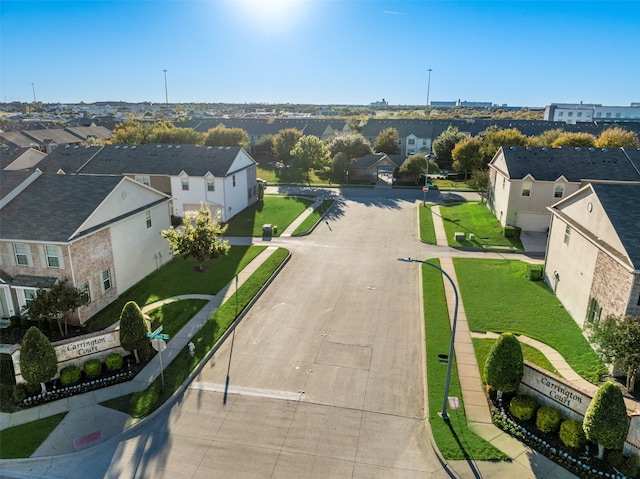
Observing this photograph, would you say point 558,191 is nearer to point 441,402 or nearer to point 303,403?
point 441,402

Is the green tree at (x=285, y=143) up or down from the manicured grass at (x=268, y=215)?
up

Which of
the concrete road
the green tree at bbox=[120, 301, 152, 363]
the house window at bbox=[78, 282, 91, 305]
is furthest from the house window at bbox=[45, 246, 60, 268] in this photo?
the concrete road

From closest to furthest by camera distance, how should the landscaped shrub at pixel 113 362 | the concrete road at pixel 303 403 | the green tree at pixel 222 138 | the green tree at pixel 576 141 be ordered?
the concrete road at pixel 303 403
the landscaped shrub at pixel 113 362
the green tree at pixel 576 141
the green tree at pixel 222 138

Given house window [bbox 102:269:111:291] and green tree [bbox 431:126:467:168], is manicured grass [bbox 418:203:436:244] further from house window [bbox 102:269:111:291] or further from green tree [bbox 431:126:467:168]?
green tree [bbox 431:126:467:168]

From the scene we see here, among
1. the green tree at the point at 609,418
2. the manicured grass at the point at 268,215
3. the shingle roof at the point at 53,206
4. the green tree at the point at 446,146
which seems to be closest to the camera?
the green tree at the point at 609,418

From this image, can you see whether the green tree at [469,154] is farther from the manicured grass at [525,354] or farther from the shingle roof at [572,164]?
the manicured grass at [525,354]

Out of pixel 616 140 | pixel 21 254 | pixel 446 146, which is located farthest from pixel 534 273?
pixel 446 146

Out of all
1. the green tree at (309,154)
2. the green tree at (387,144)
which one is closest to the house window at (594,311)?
the green tree at (309,154)
